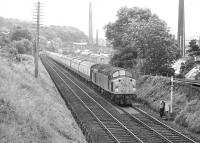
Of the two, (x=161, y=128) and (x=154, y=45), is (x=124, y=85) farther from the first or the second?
(x=154, y=45)

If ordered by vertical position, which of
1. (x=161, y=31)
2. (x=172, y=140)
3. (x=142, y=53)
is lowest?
(x=172, y=140)

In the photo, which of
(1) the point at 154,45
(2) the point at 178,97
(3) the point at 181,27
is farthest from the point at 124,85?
(3) the point at 181,27

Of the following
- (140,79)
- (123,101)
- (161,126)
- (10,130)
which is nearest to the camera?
(10,130)

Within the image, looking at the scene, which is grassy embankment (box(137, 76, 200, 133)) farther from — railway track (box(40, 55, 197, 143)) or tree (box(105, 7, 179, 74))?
tree (box(105, 7, 179, 74))

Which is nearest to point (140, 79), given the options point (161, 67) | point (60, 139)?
point (161, 67)

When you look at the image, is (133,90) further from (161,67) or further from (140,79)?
(161,67)

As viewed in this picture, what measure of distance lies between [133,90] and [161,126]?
25.3 ft

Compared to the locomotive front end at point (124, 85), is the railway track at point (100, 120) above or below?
below

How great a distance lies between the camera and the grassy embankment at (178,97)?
2141 centimetres

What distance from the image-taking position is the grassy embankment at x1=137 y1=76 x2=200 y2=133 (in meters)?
21.4

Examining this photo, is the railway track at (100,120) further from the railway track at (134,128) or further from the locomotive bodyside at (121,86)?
the locomotive bodyside at (121,86)

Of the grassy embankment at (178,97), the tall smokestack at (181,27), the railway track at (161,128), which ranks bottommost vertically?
the railway track at (161,128)

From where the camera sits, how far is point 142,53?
3875cm

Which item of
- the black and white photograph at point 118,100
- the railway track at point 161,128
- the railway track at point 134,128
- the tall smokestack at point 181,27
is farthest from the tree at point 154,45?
the tall smokestack at point 181,27
